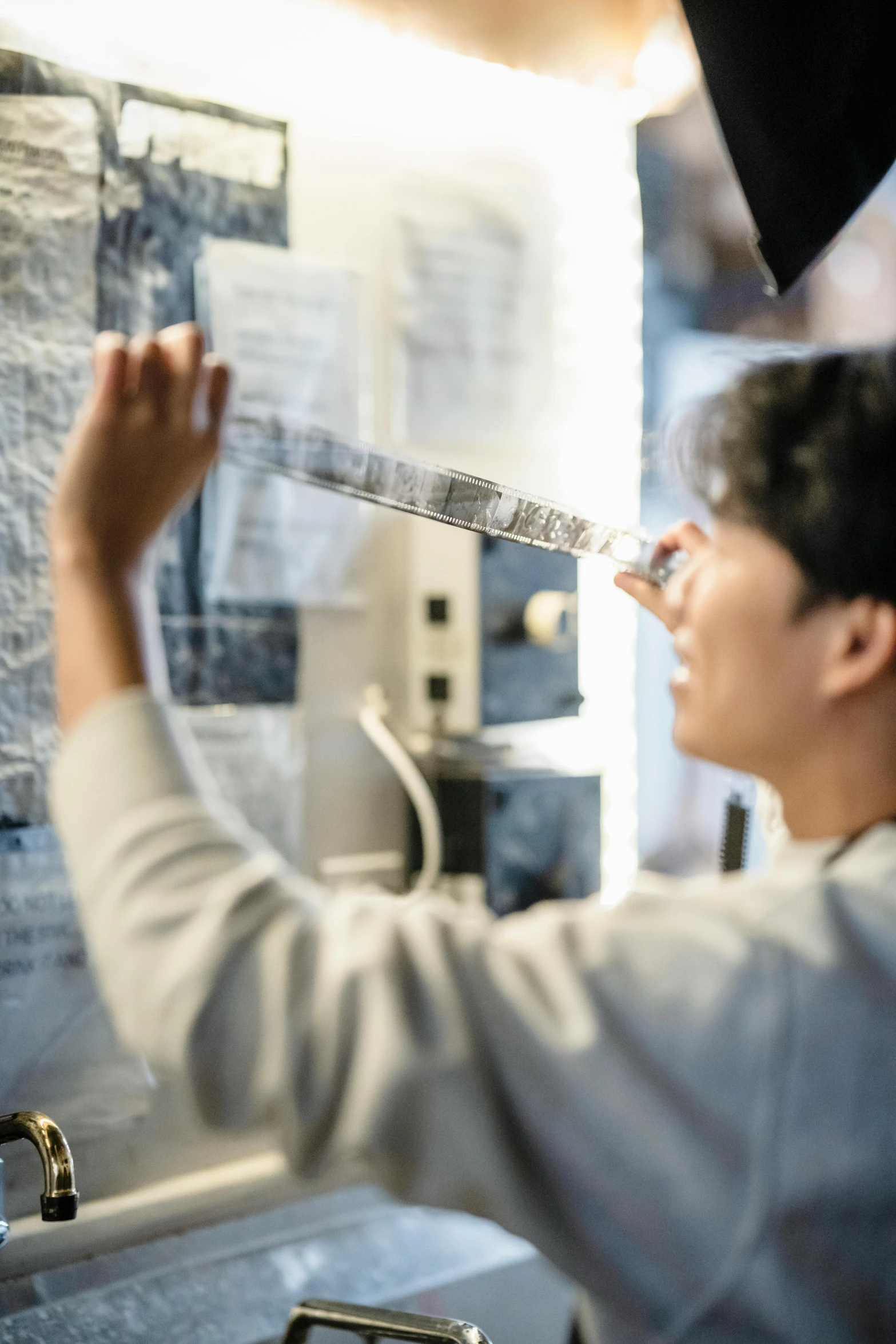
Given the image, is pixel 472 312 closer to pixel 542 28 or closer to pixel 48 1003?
pixel 542 28

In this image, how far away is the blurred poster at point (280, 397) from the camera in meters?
1.29

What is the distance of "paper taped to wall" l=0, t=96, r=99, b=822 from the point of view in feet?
3.65

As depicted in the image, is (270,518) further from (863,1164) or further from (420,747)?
(863,1164)

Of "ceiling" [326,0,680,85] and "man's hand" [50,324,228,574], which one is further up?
"ceiling" [326,0,680,85]

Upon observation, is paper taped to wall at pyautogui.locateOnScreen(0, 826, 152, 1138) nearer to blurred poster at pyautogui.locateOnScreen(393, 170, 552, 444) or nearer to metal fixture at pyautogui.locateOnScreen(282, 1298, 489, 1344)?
metal fixture at pyautogui.locateOnScreen(282, 1298, 489, 1344)

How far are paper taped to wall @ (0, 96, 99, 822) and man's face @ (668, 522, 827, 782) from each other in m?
0.70

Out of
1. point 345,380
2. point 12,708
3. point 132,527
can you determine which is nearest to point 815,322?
point 345,380

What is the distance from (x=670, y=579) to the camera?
0.84 meters

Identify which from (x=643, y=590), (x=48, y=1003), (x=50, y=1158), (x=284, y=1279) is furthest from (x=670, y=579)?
(x=284, y=1279)

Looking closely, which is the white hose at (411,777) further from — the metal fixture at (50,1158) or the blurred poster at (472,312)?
the metal fixture at (50,1158)

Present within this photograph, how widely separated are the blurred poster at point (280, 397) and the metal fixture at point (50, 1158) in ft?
2.08

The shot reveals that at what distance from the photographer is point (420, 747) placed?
147 centimetres

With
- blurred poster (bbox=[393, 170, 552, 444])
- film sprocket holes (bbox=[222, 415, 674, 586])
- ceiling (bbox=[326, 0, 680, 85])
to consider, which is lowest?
film sprocket holes (bbox=[222, 415, 674, 586])

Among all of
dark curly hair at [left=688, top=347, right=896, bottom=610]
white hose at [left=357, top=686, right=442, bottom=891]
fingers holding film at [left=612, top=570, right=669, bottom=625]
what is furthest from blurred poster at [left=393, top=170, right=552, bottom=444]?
dark curly hair at [left=688, top=347, right=896, bottom=610]
